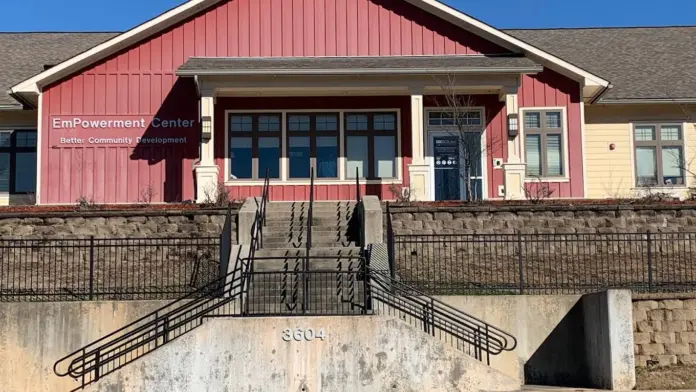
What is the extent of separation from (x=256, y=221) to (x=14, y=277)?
4761mm

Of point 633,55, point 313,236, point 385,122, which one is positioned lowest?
point 313,236

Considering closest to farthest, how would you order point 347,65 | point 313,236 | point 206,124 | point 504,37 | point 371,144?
point 313,236 → point 206,124 → point 347,65 → point 504,37 → point 371,144

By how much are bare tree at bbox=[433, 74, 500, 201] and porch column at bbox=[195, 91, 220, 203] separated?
227 inches

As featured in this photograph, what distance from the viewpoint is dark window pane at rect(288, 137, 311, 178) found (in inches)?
921

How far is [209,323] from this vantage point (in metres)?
13.2

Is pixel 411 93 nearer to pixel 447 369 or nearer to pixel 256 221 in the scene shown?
pixel 256 221

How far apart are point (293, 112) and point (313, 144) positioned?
103cm

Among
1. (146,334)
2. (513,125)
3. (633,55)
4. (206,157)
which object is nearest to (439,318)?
(146,334)

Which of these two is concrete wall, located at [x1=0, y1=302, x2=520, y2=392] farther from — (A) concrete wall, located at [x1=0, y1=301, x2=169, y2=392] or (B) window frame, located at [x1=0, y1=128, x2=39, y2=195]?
(B) window frame, located at [x1=0, y1=128, x2=39, y2=195]

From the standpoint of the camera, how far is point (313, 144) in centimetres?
2356

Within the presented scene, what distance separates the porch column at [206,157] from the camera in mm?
21469

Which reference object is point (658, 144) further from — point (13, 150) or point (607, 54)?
point (13, 150)

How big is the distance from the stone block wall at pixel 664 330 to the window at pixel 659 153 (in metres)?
10.9

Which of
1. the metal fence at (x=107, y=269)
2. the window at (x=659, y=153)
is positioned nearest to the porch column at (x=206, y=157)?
the metal fence at (x=107, y=269)
